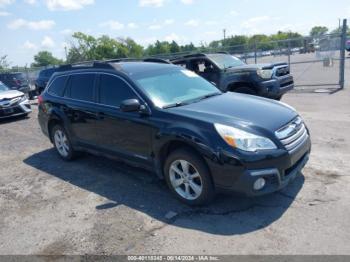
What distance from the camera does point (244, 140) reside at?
388 centimetres

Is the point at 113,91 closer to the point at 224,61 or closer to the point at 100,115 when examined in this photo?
the point at 100,115

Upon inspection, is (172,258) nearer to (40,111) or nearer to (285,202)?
(285,202)

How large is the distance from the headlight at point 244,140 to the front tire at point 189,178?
443mm

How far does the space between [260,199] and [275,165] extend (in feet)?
2.33

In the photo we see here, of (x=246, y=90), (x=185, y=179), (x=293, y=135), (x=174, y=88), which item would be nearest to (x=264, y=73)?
(x=246, y=90)

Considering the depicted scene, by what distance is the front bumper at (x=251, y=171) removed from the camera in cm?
379

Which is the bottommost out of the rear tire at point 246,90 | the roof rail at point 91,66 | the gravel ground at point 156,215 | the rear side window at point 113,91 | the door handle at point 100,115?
the gravel ground at point 156,215

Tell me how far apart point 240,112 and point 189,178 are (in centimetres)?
105

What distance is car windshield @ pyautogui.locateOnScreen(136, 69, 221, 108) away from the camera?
4.81 m

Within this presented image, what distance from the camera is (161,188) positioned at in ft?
16.5

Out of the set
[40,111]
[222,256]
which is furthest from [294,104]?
[222,256]

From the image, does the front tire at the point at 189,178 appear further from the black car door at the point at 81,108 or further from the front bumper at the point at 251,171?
the black car door at the point at 81,108

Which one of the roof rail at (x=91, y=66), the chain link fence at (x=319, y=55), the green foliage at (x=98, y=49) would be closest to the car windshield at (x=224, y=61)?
the chain link fence at (x=319, y=55)

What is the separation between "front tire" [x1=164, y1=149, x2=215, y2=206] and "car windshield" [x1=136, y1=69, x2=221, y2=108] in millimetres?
802
